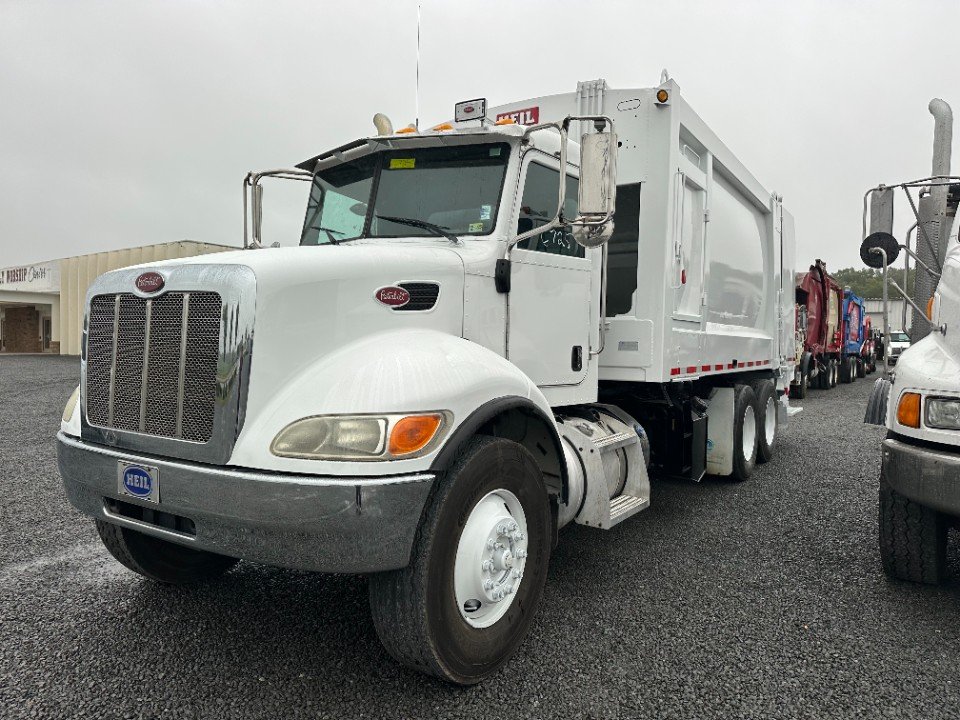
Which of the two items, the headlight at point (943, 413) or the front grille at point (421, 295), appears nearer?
the front grille at point (421, 295)

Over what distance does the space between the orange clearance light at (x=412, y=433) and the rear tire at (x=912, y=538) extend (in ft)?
8.51

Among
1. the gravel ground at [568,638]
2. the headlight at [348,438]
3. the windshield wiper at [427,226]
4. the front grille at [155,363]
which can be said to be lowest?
the gravel ground at [568,638]

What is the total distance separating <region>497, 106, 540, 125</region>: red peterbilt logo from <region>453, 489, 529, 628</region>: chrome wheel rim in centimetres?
319

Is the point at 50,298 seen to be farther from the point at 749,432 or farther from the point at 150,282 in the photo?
the point at 150,282

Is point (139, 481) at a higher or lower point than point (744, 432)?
higher

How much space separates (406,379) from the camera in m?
2.48

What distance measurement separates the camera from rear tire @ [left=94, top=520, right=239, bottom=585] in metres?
3.21

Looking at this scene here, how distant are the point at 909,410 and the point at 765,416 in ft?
12.9

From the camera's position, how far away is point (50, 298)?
118 ft

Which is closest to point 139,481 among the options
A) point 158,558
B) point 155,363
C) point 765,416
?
point 155,363

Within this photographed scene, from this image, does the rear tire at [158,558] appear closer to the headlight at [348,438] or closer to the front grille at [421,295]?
the headlight at [348,438]

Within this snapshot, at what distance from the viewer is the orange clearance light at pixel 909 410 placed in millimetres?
3273

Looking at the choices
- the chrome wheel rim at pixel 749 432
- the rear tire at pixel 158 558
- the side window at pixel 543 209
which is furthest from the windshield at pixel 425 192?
the chrome wheel rim at pixel 749 432

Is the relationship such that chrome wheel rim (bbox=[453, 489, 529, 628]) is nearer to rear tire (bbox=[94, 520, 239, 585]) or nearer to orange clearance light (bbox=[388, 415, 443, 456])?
orange clearance light (bbox=[388, 415, 443, 456])
